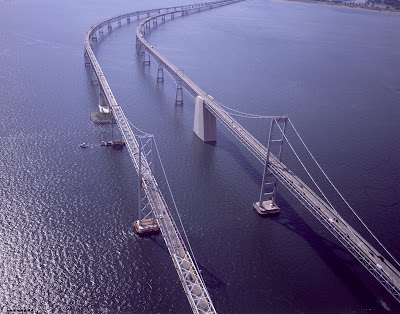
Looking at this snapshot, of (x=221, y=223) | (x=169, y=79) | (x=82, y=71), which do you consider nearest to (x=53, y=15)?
(x=82, y=71)

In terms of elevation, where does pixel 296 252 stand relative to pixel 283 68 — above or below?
below

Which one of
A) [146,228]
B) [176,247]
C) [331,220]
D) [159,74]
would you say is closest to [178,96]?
[159,74]

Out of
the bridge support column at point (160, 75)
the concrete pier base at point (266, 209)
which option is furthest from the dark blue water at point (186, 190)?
the bridge support column at point (160, 75)

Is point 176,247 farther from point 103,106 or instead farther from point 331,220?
point 103,106

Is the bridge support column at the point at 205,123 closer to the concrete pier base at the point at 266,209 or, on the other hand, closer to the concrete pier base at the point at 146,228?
the concrete pier base at the point at 266,209

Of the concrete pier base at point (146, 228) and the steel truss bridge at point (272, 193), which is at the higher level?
the steel truss bridge at point (272, 193)

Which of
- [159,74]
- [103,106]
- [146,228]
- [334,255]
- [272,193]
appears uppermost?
[159,74]

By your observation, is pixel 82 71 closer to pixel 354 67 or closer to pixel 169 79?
pixel 169 79
